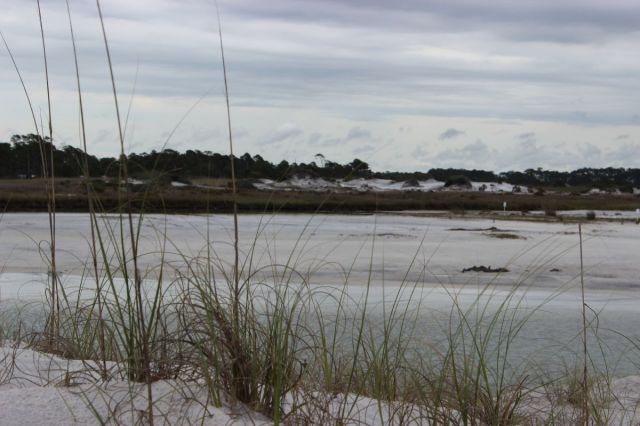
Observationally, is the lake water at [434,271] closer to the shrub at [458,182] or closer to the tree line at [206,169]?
the tree line at [206,169]

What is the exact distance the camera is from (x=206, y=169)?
4.24 m

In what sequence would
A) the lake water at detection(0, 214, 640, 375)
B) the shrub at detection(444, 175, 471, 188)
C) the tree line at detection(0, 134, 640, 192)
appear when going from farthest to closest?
the shrub at detection(444, 175, 471, 188), the lake water at detection(0, 214, 640, 375), the tree line at detection(0, 134, 640, 192)

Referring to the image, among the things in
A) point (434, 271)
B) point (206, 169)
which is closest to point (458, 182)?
point (434, 271)

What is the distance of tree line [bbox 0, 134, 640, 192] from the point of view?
149 inches

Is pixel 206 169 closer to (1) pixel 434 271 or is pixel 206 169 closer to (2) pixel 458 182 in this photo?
(1) pixel 434 271

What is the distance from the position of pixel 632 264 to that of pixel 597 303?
5.18 metres

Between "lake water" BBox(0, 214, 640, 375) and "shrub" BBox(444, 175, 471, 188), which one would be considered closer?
"lake water" BBox(0, 214, 640, 375)

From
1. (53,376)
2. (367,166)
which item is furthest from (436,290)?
(53,376)

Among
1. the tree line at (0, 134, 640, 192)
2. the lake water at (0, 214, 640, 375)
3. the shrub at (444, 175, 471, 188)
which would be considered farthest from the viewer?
the shrub at (444, 175, 471, 188)

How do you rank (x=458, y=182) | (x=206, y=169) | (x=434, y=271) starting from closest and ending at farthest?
(x=206, y=169) < (x=434, y=271) < (x=458, y=182)

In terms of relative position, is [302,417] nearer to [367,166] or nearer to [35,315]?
[367,166]

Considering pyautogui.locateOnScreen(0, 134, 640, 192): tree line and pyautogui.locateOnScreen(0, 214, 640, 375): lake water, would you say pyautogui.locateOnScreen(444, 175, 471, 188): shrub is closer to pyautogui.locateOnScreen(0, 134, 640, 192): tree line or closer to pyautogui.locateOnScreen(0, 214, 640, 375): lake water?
pyautogui.locateOnScreen(0, 134, 640, 192): tree line

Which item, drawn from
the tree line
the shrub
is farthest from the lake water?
the shrub

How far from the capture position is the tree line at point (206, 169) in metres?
3.80
